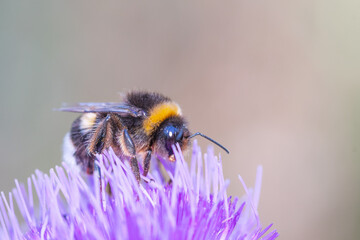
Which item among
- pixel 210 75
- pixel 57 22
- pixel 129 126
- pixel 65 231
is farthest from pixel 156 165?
pixel 57 22

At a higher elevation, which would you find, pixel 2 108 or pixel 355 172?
pixel 2 108

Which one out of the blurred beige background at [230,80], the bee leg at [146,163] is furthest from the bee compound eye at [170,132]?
the blurred beige background at [230,80]

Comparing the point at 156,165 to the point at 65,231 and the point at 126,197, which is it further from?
the point at 65,231

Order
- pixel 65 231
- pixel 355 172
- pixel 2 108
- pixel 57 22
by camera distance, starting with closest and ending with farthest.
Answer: pixel 65 231
pixel 355 172
pixel 2 108
pixel 57 22

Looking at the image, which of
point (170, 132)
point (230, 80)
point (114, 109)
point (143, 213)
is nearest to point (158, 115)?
point (170, 132)

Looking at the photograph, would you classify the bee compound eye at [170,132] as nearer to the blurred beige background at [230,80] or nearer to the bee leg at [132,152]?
the bee leg at [132,152]

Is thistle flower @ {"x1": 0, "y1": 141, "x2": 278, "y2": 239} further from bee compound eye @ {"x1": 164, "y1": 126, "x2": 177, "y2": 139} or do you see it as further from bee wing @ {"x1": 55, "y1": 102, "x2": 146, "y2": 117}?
bee wing @ {"x1": 55, "y1": 102, "x2": 146, "y2": 117}

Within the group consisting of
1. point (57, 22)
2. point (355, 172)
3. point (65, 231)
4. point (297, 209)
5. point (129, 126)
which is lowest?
point (297, 209)

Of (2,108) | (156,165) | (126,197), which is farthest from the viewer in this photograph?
(2,108)
